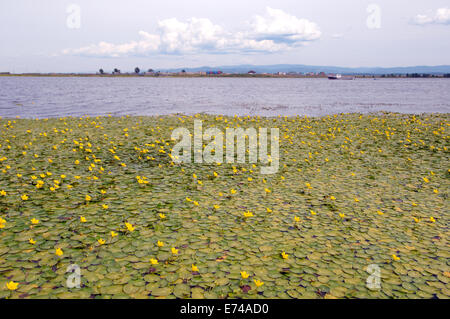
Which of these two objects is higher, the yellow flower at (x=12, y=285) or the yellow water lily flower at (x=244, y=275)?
the yellow flower at (x=12, y=285)

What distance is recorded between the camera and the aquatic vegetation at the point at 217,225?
4.03 m

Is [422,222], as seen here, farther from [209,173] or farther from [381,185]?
[209,173]

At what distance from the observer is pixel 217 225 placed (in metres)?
5.62

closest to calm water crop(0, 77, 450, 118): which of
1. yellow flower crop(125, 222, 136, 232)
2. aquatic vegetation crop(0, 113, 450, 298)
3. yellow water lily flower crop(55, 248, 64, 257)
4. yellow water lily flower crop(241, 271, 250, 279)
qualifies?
aquatic vegetation crop(0, 113, 450, 298)

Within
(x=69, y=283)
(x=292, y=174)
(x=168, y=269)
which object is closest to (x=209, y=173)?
(x=292, y=174)

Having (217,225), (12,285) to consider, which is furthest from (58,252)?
(217,225)

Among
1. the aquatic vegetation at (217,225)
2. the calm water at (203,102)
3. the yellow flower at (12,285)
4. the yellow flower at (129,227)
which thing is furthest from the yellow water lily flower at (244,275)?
the calm water at (203,102)

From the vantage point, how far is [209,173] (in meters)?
8.56

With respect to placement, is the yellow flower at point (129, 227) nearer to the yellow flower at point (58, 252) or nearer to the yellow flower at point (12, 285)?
the yellow flower at point (58, 252)
